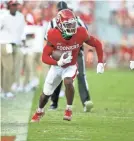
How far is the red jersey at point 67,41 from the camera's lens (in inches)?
387

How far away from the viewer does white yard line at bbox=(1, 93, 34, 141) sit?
9.16 metres

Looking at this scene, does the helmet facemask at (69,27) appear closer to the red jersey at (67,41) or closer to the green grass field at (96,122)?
the red jersey at (67,41)

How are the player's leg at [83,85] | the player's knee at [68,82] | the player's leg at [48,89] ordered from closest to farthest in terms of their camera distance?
the player's knee at [68,82] → the player's leg at [48,89] → the player's leg at [83,85]

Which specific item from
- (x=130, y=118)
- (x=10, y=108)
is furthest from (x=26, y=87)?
(x=130, y=118)

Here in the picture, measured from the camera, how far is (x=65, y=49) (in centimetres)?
992

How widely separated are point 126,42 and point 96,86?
545 centimetres

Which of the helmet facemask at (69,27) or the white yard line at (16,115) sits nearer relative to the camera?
the white yard line at (16,115)

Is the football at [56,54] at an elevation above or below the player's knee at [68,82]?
above

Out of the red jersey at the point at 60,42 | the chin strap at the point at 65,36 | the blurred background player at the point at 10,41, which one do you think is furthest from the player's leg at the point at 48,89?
the blurred background player at the point at 10,41

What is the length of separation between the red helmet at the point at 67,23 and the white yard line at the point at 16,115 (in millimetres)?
1306

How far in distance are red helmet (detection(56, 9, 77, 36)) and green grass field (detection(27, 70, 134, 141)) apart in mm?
1198

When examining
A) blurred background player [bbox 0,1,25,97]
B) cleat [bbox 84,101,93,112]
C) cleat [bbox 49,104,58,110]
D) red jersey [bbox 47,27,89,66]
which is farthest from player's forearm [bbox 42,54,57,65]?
blurred background player [bbox 0,1,25,97]

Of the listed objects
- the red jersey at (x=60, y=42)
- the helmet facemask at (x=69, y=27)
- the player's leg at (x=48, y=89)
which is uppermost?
the helmet facemask at (x=69, y=27)

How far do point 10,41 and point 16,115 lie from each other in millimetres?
3326
